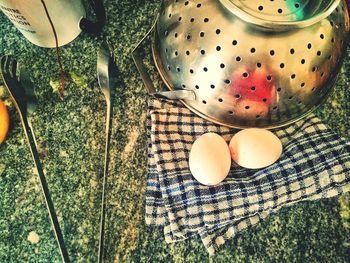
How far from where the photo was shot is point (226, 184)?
61 cm

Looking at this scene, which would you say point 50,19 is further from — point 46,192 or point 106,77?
point 46,192

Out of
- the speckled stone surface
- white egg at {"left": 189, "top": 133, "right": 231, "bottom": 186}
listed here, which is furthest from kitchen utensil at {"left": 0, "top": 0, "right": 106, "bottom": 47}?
white egg at {"left": 189, "top": 133, "right": 231, "bottom": 186}

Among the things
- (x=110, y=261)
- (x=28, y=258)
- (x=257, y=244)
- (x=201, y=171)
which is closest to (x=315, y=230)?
(x=257, y=244)

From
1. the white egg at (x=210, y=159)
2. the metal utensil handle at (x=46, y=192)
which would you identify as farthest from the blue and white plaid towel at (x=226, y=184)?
the metal utensil handle at (x=46, y=192)

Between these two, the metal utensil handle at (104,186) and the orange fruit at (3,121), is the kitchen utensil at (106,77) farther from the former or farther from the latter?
the orange fruit at (3,121)

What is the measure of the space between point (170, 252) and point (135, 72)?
302 millimetres

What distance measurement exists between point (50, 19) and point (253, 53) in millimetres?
300

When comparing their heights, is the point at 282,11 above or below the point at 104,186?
above

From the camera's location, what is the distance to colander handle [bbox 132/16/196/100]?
61 cm

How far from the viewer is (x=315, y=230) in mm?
656

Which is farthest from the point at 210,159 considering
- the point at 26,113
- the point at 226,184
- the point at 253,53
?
the point at 26,113

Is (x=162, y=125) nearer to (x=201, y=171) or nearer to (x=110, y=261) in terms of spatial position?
(x=201, y=171)

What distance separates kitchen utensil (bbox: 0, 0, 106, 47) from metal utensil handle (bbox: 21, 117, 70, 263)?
0.14 m

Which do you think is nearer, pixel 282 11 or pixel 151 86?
pixel 282 11
